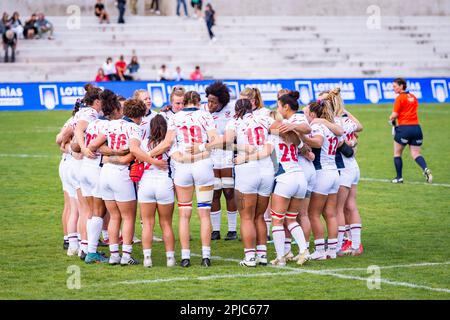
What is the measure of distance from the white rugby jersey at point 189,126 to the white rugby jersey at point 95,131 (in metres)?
0.86

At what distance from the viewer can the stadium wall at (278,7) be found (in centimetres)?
4812

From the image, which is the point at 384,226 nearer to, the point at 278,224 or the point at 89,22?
the point at 278,224

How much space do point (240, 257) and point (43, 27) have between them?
32.2 metres

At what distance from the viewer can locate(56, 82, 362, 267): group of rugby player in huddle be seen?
1187 centimetres

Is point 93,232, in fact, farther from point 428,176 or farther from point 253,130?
point 428,176

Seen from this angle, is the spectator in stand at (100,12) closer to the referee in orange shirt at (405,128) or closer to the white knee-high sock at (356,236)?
the referee in orange shirt at (405,128)

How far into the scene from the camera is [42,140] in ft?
88.8

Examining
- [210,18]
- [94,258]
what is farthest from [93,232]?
[210,18]

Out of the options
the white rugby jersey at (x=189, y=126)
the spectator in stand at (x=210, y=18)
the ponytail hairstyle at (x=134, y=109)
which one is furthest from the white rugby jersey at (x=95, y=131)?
the spectator in stand at (x=210, y=18)

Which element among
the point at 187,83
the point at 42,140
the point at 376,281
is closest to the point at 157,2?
the point at 187,83

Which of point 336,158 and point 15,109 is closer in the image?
point 336,158

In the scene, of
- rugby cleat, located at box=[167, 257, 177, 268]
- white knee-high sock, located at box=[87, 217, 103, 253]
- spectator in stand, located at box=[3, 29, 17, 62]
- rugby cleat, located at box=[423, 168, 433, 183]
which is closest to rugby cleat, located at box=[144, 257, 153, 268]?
rugby cleat, located at box=[167, 257, 177, 268]
